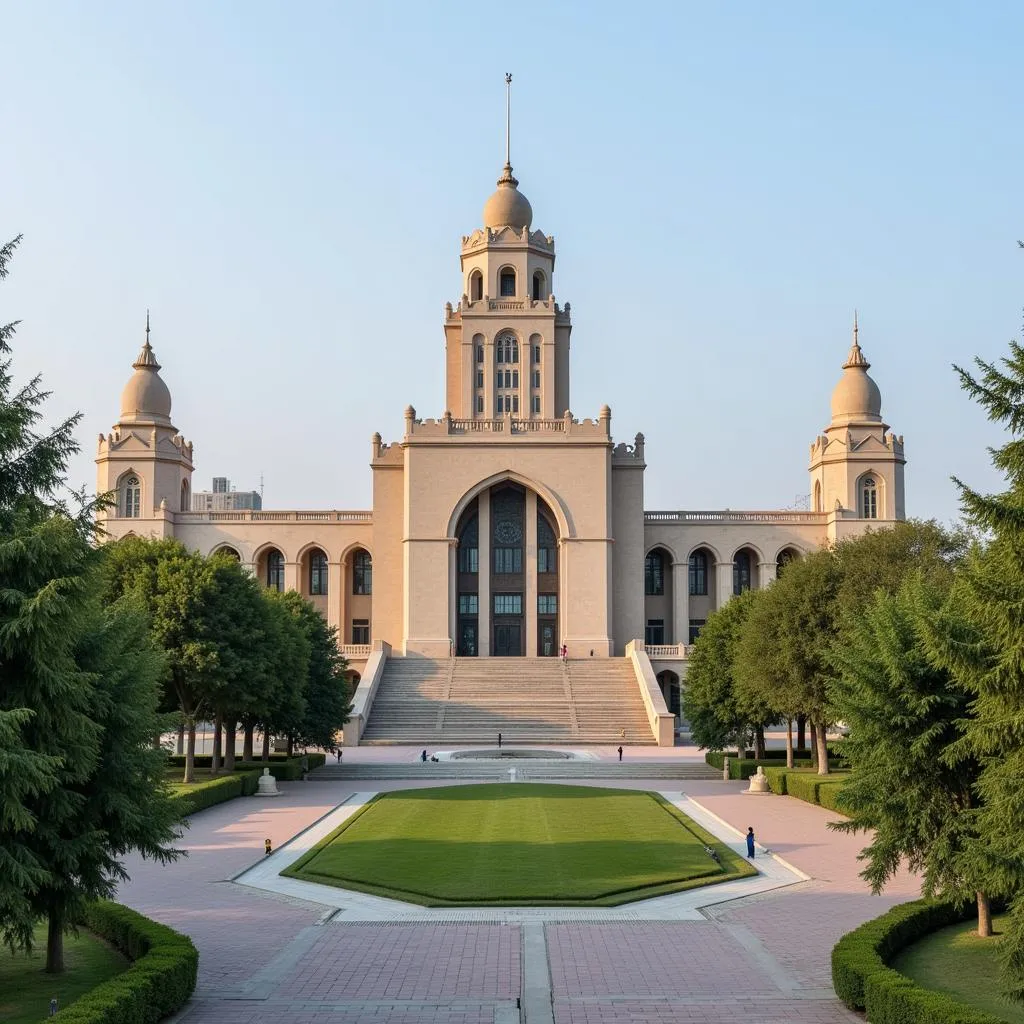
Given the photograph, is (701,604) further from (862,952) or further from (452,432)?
A: (862,952)

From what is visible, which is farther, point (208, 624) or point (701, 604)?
point (701, 604)

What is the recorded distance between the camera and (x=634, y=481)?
221 feet

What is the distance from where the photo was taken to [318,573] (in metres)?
70.7

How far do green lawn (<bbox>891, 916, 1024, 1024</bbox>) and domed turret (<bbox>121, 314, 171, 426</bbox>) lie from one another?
185 ft

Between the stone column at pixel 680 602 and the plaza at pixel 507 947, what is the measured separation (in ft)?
136

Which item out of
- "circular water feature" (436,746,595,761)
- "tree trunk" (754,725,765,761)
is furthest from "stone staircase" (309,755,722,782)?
"tree trunk" (754,725,765,761)

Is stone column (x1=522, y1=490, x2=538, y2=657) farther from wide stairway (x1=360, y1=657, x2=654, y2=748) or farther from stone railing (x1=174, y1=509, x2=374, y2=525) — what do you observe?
stone railing (x1=174, y1=509, x2=374, y2=525)

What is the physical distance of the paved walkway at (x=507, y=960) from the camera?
14344 millimetres

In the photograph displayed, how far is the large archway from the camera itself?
2571 inches

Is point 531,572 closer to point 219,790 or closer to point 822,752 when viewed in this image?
point 822,752

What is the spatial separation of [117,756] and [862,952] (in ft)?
28.9

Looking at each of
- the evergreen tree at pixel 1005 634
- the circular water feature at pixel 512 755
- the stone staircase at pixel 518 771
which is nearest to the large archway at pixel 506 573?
the circular water feature at pixel 512 755

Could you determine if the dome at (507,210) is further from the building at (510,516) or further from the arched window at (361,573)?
the arched window at (361,573)

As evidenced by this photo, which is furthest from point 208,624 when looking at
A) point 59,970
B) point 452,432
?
point 452,432
